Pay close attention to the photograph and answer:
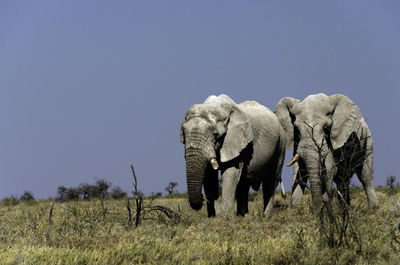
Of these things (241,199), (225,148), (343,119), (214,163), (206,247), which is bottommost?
(206,247)

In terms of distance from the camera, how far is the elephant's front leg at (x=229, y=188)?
40.4 ft

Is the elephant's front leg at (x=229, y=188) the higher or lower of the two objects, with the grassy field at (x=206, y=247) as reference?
higher

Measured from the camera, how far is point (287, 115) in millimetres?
16219

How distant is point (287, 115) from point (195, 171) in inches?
195

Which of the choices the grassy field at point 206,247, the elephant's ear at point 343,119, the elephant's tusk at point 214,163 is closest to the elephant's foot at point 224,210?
the elephant's tusk at point 214,163

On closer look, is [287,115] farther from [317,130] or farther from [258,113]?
[258,113]

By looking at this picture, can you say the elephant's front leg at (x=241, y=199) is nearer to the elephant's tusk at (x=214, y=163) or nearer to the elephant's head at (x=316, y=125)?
the elephant's head at (x=316, y=125)

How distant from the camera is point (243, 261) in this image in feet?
25.2

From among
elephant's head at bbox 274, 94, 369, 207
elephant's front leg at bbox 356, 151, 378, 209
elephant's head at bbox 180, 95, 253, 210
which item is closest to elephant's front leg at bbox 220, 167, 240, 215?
elephant's head at bbox 180, 95, 253, 210

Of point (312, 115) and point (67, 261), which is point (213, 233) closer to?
point (67, 261)

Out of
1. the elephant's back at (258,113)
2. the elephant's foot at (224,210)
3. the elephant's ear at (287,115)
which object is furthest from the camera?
the elephant's ear at (287,115)

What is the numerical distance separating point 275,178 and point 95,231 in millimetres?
6584

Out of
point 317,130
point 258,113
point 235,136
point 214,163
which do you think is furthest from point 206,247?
point 317,130

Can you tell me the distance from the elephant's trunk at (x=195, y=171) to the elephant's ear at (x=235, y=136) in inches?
24.9
